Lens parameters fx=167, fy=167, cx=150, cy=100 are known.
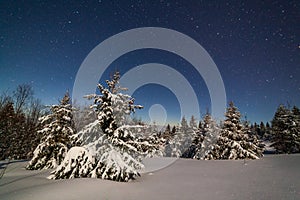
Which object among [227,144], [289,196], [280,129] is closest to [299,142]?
[280,129]

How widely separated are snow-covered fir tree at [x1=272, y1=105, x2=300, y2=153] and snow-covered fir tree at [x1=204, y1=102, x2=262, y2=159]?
397 inches

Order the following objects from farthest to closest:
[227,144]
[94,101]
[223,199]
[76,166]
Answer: [227,144] → [94,101] → [76,166] → [223,199]

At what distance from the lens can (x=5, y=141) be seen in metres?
11.7

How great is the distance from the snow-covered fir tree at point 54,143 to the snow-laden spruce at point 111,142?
213 inches

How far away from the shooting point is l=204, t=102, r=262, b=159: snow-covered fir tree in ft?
69.6

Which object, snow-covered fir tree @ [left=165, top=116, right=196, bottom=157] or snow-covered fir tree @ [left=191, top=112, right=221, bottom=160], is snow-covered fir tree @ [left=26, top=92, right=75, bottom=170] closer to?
snow-covered fir tree @ [left=191, top=112, right=221, bottom=160]

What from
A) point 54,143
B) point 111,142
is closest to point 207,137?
point 111,142

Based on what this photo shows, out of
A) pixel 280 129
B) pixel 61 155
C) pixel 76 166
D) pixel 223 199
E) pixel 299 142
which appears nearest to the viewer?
pixel 223 199

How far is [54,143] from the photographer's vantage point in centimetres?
1427

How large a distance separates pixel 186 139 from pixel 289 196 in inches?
1252

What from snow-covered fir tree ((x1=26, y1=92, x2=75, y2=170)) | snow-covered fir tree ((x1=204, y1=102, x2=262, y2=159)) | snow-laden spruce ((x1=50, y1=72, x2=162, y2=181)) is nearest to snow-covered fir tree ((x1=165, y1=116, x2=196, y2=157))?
snow-covered fir tree ((x1=204, y1=102, x2=262, y2=159))

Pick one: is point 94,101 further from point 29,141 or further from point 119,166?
point 29,141

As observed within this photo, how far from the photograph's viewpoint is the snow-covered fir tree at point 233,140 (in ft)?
69.6

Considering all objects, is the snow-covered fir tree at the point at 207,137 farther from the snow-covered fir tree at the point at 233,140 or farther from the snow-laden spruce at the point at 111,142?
the snow-laden spruce at the point at 111,142
